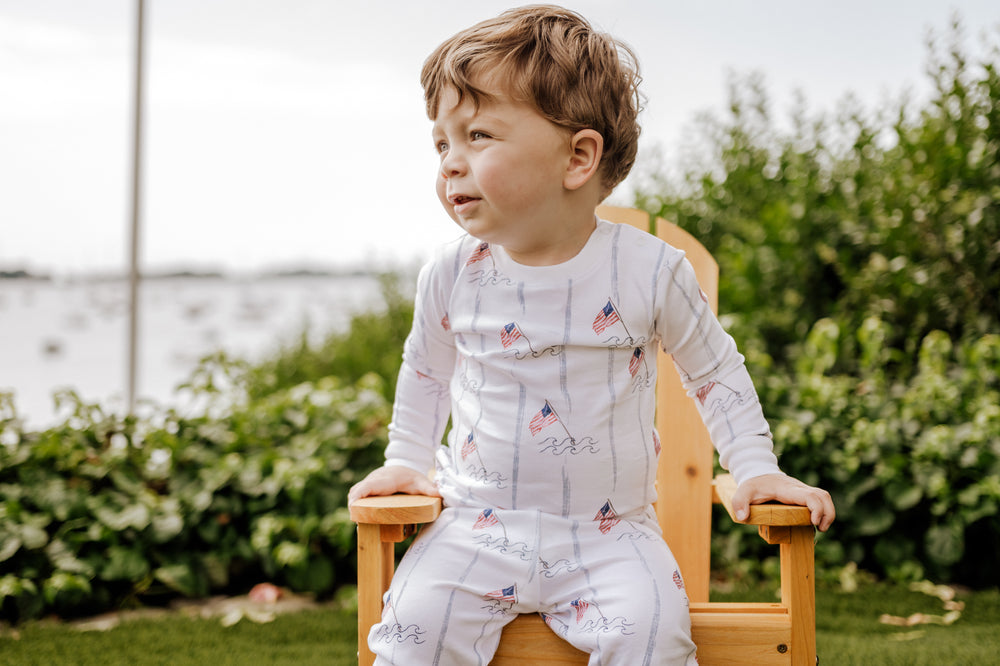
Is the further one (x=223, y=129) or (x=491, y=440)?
(x=223, y=129)

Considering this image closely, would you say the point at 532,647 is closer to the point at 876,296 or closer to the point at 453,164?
the point at 453,164

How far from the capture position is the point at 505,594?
1.32 metres

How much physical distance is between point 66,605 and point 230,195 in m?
2.13

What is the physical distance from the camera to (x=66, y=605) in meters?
2.41

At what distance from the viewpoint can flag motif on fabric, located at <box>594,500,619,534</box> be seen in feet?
4.58

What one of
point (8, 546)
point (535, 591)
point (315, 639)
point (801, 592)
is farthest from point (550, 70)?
point (8, 546)

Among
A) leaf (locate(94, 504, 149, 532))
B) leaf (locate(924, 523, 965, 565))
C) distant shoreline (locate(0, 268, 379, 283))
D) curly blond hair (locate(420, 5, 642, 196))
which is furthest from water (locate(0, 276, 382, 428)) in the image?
leaf (locate(924, 523, 965, 565))

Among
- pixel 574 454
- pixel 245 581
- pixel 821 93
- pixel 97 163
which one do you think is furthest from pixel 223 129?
pixel 574 454

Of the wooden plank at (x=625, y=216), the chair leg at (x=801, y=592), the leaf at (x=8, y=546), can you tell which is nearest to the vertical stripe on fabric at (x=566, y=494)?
the chair leg at (x=801, y=592)

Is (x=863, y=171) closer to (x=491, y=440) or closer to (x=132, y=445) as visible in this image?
(x=491, y=440)

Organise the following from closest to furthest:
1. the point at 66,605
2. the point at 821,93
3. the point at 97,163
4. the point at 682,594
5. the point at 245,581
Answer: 1. the point at 682,594
2. the point at 66,605
3. the point at 245,581
4. the point at 97,163
5. the point at 821,93

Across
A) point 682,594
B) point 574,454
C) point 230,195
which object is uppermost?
point 230,195

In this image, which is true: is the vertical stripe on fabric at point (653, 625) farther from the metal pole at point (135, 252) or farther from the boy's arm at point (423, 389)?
the metal pole at point (135, 252)

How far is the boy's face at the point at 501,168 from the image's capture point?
1314 millimetres
